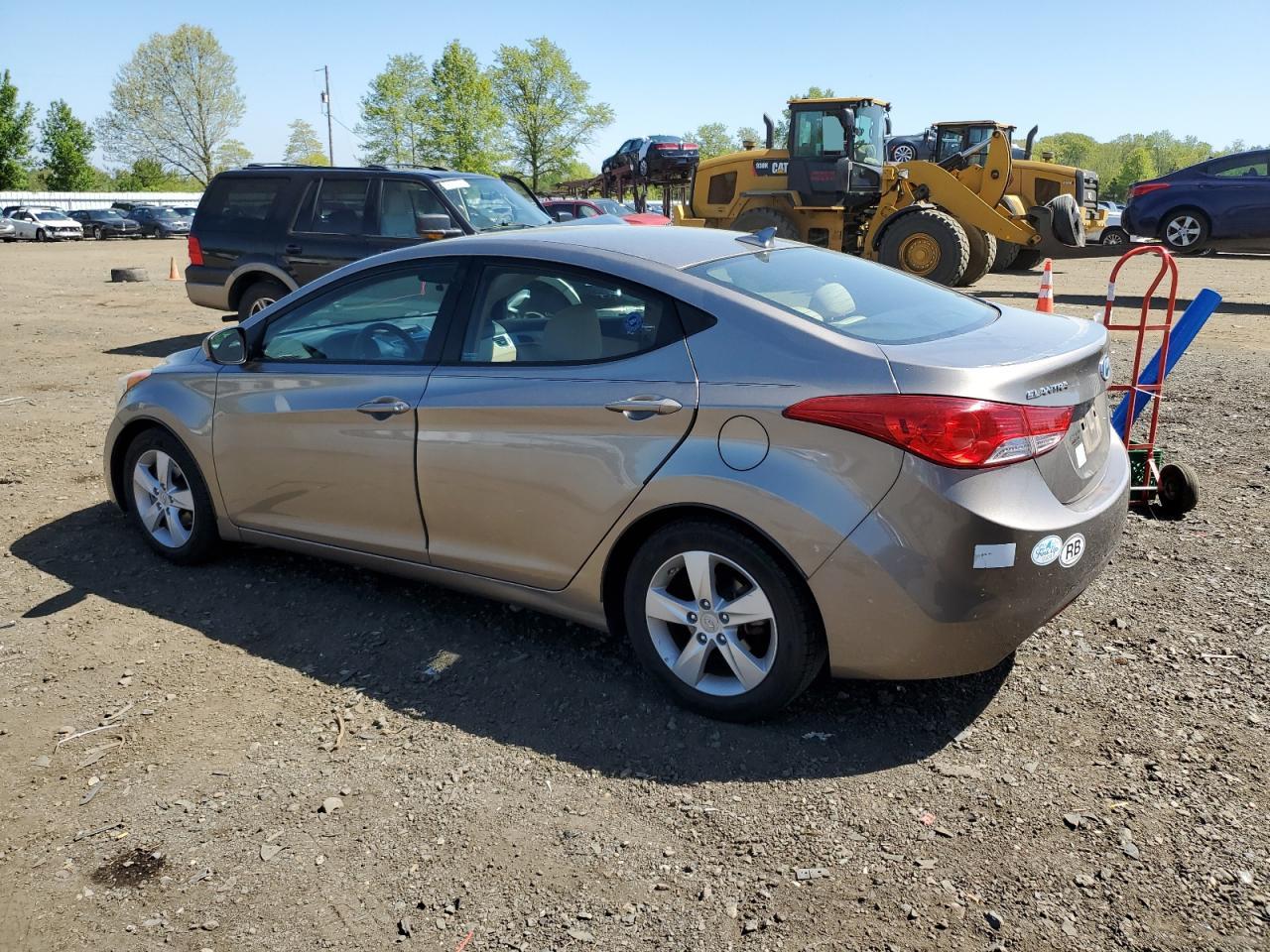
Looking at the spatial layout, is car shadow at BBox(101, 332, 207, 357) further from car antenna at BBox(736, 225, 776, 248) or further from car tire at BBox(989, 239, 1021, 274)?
car tire at BBox(989, 239, 1021, 274)

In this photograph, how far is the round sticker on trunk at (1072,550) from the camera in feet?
10.3

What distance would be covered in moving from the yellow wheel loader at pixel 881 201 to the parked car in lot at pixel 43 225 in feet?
137

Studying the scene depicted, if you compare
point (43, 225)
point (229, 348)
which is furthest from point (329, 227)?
point (43, 225)

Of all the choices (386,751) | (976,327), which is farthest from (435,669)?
(976,327)

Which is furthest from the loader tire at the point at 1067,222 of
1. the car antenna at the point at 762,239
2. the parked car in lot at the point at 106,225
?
the parked car in lot at the point at 106,225

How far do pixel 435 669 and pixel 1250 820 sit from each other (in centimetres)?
266

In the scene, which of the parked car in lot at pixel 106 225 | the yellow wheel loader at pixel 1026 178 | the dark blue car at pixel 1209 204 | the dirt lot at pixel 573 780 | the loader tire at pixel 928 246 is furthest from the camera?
the parked car in lot at pixel 106 225

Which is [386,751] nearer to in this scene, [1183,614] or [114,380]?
[1183,614]

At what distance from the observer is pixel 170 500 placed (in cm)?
497

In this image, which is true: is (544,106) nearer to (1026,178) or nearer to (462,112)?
(462,112)

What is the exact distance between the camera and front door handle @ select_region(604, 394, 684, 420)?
11.0 ft

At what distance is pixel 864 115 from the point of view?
1680 cm

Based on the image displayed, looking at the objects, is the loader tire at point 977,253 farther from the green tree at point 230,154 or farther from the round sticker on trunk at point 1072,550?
the green tree at point 230,154

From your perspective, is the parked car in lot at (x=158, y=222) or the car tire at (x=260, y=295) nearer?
the car tire at (x=260, y=295)
